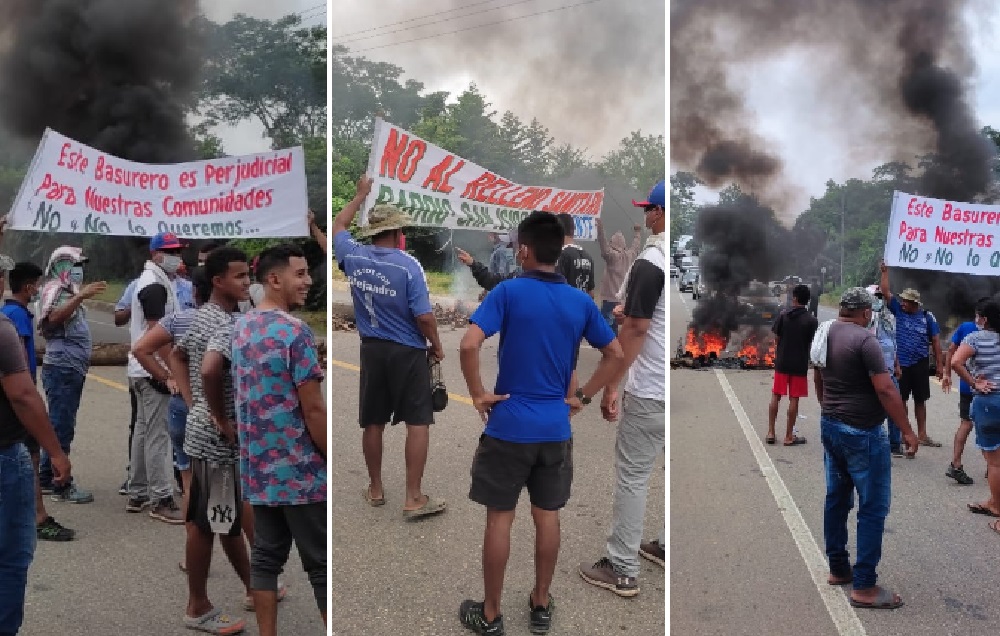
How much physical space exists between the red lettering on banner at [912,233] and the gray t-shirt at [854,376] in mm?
3017

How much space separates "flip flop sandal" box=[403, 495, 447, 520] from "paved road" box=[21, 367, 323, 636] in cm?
53

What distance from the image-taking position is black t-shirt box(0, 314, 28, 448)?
2.43 m

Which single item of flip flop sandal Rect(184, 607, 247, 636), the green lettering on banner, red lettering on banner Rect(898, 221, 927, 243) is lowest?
flip flop sandal Rect(184, 607, 247, 636)

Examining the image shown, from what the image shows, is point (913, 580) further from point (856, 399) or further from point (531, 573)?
point (531, 573)

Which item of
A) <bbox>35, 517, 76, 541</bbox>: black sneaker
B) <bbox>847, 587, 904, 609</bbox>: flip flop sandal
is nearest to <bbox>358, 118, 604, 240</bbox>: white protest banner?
<bbox>35, 517, 76, 541</bbox>: black sneaker

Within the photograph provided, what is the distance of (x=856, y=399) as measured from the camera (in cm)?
343

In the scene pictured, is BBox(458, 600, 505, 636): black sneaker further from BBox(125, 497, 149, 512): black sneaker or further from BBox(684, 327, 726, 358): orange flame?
BBox(684, 327, 726, 358): orange flame

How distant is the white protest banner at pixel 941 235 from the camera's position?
6016 millimetres

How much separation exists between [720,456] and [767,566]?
170 cm

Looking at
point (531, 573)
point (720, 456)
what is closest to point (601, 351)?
point (531, 573)

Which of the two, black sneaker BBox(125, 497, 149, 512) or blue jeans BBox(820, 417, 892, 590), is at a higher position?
blue jeans BBox(820, 417, 892, 590)

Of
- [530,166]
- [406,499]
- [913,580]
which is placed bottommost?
[913,580]

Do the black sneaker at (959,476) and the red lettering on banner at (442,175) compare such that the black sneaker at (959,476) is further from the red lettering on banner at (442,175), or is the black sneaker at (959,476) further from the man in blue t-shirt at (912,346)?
the red lettering on banner at (442,175)

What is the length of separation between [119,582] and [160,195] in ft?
8.28
